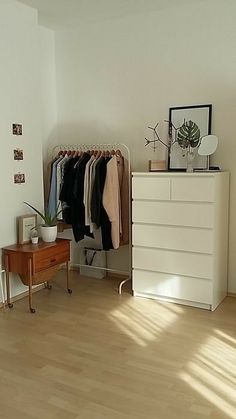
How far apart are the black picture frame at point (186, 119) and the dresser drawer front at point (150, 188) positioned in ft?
1.53

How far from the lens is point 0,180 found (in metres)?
3.56

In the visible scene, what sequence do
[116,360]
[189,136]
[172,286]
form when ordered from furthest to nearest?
[189,136]
[172,286]
[116,360]

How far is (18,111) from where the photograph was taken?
374 cm

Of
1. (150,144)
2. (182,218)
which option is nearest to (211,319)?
(182,218)

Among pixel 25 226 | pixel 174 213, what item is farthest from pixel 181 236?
pixel 25 226

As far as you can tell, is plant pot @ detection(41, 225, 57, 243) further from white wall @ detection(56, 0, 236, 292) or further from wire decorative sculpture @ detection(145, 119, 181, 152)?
wire decorative sculpture @ detection(145, 119, 181, 152)

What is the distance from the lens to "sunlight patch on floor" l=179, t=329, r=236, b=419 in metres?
2.19

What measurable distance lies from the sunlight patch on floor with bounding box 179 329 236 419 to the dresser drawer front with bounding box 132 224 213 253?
0.78 metres

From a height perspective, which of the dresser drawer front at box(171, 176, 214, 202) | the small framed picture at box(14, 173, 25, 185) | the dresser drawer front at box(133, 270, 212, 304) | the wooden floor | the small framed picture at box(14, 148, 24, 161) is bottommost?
the wooden floor

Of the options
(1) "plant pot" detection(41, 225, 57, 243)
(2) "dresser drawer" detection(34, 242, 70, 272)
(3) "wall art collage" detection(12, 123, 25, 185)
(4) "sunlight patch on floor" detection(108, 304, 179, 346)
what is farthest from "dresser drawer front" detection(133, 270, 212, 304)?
(3) "wall art collage" detection(12, 123, 25, 185)

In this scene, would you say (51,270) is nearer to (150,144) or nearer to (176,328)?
(176,328)

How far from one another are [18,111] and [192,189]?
1.78 metres

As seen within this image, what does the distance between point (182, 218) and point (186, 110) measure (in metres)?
1.12

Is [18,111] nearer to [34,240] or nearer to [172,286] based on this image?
[34,240]
